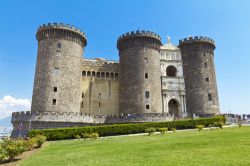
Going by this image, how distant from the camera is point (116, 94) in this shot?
51.9m

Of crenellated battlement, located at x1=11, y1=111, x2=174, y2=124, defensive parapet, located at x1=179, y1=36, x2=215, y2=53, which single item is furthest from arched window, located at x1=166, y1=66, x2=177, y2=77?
crenellated battlement, located at x1=11, y1=111, x2=174, y2=124

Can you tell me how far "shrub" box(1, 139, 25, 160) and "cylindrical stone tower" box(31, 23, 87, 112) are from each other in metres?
21.7

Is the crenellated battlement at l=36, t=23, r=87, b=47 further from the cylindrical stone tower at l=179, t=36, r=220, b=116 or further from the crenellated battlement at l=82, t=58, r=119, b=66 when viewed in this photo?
the cylindrical stone tower at l=179, t=36, r=220, b=116

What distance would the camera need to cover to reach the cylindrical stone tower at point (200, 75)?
49.0m

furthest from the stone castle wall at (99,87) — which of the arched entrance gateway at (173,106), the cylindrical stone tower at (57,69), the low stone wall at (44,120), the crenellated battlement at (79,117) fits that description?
the arched entrance gateway at (173,106)

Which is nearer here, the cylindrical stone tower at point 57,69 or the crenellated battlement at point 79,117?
the crenellated battlement at point 79,117

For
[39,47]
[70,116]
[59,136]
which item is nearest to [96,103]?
[70,116]

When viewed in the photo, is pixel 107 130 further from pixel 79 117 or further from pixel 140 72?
pixel 140 72

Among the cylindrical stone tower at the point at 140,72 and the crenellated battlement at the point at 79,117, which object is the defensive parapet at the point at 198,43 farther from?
the crenellated battlement at the point at 79,117

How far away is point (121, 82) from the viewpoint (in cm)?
4838

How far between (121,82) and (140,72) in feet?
14.8

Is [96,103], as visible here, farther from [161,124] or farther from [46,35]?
[161,124]

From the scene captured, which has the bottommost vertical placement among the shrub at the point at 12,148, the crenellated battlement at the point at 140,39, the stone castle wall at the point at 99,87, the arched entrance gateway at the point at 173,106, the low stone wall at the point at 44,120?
the shrub at the point at 12,148

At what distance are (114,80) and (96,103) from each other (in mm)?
6434
